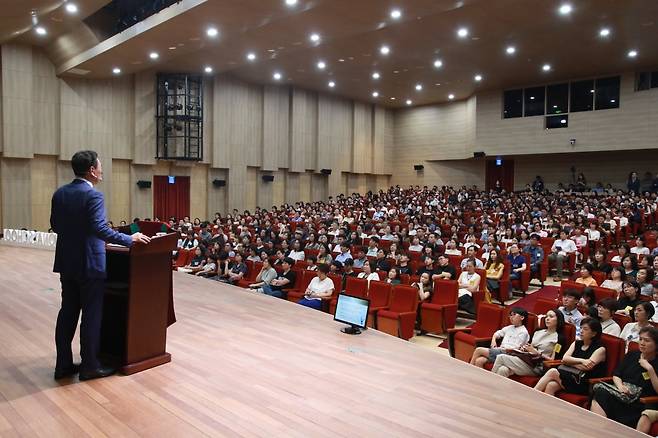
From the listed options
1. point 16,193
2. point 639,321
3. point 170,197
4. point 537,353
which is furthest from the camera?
point 170,197

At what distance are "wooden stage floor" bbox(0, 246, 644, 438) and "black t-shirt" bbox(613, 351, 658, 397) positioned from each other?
2.05 ft

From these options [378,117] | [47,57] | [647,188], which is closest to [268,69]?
[47,57]

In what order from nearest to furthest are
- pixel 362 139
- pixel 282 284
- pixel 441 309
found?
pixel 441 309 → pixel 282 284 → pixel 362 139

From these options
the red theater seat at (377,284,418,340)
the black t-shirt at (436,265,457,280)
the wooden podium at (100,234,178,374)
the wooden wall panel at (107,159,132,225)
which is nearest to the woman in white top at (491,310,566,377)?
the red theater seat at (377,284,418,340)

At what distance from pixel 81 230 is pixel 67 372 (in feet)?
2.60

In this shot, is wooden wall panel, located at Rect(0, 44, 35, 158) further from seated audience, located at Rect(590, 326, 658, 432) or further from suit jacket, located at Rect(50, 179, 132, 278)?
seated audience, located at Rect(590, 326, 658, 432)

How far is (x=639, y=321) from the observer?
12.4ft

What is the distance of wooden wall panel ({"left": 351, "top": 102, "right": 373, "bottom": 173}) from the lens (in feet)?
69.4

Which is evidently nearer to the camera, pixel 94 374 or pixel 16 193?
pixel 94 374

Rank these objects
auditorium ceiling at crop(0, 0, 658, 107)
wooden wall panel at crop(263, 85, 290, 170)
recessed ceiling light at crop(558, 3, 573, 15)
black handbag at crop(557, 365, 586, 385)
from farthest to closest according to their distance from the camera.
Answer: wooden wall panel at crop(263, 85, 290, 170)
recessed ceiling light at crop(558, 3, 573, 15)
auditorium ceiling at crop(0, 0, 658, 107)
black handbag at crop(557, 365, 586, 385)

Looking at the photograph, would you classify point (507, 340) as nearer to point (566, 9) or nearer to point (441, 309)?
point (441, 309)

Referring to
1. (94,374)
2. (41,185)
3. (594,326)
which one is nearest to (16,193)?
(41,185)

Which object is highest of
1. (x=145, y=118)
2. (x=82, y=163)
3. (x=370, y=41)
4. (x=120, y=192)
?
(x=370, y=41)

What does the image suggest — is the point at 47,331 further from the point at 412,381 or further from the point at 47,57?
the point at 47,57
